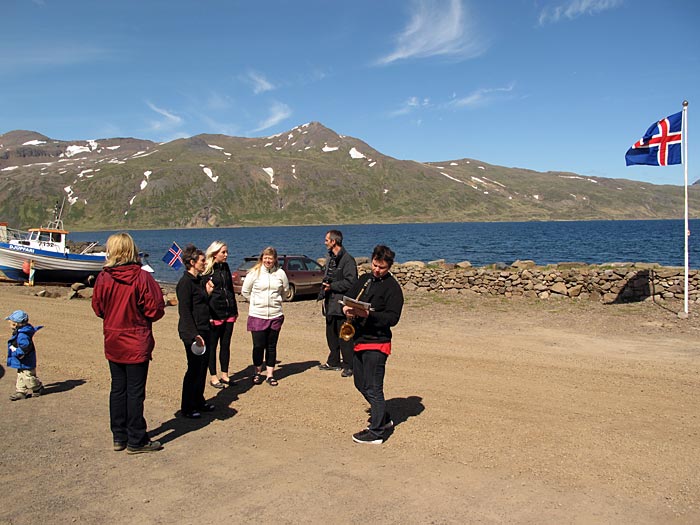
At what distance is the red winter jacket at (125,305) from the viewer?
5.14 meters

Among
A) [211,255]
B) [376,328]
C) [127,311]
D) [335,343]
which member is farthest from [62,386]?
[376,328]

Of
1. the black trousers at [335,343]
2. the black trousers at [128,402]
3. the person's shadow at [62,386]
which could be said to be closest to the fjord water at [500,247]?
the person's shadow at [62,386]

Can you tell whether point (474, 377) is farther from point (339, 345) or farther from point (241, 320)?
point (241, 320)

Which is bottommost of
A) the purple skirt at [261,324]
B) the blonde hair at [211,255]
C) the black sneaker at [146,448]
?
the black sneaker at [146,448]

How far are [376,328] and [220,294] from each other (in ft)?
8.78

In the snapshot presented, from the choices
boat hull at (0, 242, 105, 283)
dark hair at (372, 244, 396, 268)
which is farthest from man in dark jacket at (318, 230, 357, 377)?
boat hull at (0, 242, 105, 283)

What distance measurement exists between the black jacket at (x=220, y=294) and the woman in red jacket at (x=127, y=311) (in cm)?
198

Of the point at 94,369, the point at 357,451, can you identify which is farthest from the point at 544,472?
the point at 94,369

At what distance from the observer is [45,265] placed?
96.4ft

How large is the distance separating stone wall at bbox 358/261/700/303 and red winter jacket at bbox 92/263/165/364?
14.3 metres

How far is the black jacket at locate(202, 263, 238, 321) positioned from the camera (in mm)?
7344

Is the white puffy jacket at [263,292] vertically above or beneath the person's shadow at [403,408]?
above

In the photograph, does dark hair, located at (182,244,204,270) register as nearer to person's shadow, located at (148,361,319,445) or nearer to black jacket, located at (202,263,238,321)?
black jacket, located at (202,263,238,321)

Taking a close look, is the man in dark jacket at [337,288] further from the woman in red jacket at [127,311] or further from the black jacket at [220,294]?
the woman in red jacket at [127,311]
